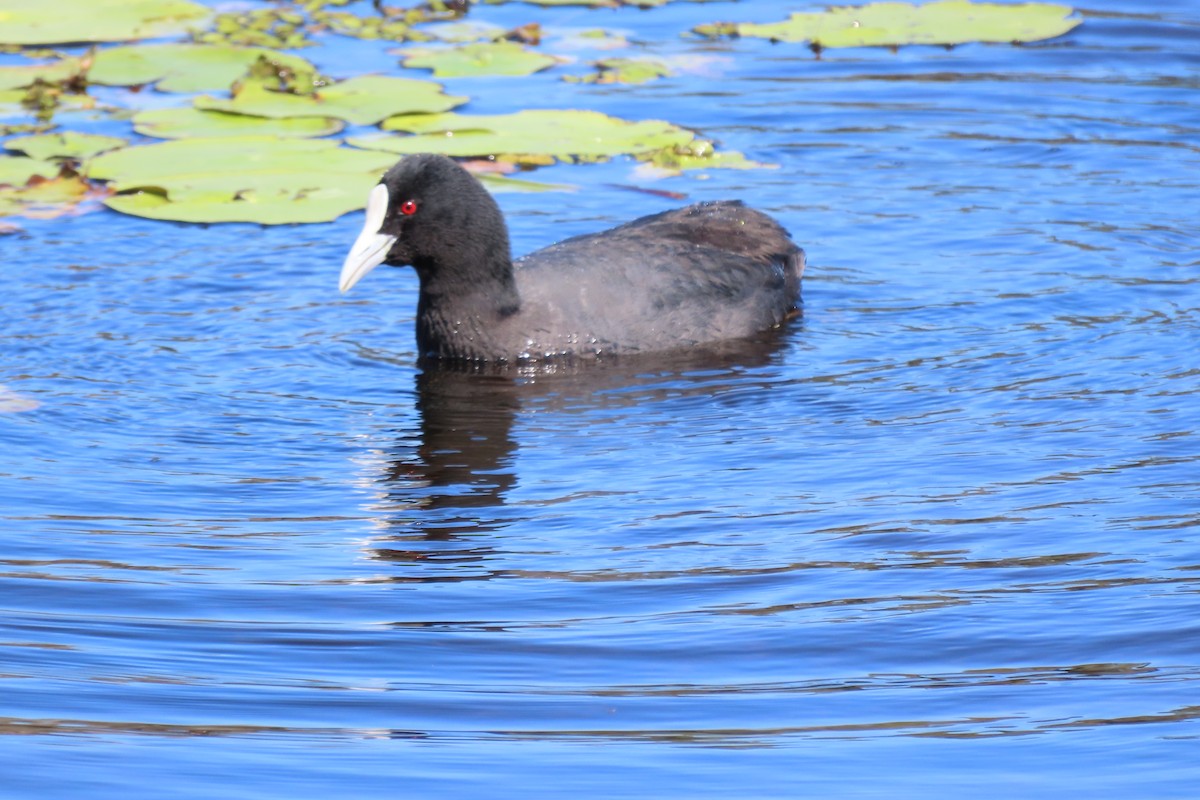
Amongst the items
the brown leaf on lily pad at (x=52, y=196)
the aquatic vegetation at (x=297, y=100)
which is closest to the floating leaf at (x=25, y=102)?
the aquatic vegetation at (x=297, y=100)

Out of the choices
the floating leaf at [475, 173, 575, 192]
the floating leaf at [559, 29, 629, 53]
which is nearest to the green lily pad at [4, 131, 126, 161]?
the floating leaf at [475, 173, 575, 192]

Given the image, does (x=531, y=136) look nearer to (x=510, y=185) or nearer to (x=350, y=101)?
(x=510, y=185)

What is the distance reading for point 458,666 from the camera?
12.0 feet

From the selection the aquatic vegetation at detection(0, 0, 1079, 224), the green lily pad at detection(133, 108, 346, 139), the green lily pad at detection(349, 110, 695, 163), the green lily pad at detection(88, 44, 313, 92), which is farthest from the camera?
the green lily pad at detection(88, 44, 313, 92)

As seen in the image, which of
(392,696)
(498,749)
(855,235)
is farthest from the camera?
(855,235)

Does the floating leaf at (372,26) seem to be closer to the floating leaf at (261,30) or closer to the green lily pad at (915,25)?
the floating leaf at (261,30)

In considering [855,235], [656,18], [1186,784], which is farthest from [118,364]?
[656,18]

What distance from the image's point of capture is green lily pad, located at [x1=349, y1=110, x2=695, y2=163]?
8062mm

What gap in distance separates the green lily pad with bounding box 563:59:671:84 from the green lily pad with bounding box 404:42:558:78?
0.24m

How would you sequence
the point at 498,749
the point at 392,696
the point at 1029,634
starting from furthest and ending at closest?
1. the point at 1029,634
2. the point at 392,696
3. the point at 498,749

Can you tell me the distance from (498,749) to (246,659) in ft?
2.31

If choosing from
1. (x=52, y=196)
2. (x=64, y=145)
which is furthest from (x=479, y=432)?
(x=64, y=145)

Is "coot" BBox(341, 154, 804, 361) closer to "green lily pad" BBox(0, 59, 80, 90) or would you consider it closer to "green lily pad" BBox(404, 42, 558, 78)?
"green lily pad" BBox(404, 42, 558, 78)

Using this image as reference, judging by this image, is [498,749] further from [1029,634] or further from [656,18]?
[656,18]
